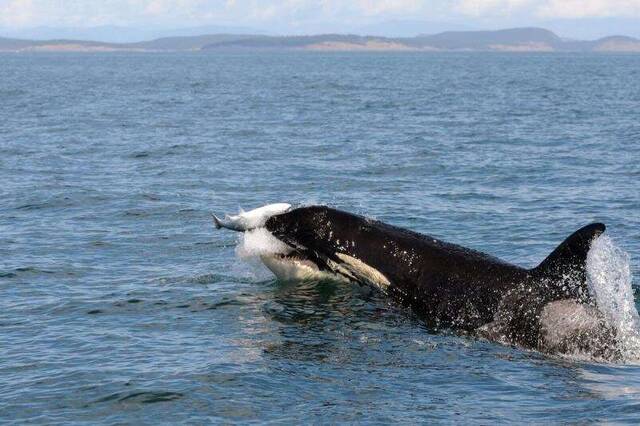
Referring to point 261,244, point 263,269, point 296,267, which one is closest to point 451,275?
point 296,267

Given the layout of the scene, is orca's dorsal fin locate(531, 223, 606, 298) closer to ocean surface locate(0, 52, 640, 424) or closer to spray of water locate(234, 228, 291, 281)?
ocean surface locate(0, 52, 640, 424)

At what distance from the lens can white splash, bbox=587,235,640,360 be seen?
15.2 m

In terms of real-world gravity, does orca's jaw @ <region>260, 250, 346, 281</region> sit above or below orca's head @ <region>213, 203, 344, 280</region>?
below

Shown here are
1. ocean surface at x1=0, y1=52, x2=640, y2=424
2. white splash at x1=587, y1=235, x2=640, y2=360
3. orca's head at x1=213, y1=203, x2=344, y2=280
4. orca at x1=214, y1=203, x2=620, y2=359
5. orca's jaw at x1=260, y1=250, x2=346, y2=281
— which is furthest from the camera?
orca's jaw at x1=260, y1=250, x2=346, y2=281

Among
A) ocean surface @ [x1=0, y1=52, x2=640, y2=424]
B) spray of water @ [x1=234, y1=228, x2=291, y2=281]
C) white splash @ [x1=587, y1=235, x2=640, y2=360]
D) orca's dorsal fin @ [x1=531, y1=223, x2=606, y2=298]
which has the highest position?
orca's dorsal fin @ [x1=531, y1=223, x2=606, y2=298]

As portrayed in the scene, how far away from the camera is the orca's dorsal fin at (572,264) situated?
587 inches

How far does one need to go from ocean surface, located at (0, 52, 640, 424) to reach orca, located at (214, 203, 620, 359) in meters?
0.35

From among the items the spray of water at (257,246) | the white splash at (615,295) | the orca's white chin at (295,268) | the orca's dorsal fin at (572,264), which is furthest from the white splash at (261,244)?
the white splash at (615,295)

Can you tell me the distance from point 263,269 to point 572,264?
669 cm

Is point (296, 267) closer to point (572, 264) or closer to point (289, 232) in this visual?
point (289, 232)

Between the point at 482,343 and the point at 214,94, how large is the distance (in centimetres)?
7552

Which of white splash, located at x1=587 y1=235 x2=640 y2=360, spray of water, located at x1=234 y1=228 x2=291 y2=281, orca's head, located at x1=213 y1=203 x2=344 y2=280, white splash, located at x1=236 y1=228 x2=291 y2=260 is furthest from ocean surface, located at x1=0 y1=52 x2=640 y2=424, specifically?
white splash, located at x1=236 y1=228 x2=291 y2=260

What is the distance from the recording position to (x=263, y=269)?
19781 mm

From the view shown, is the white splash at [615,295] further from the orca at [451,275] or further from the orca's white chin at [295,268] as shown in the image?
the orca's white chin at [295,268]
